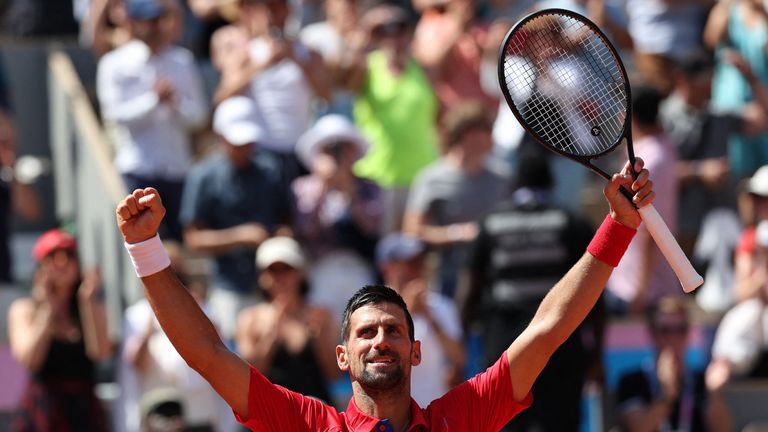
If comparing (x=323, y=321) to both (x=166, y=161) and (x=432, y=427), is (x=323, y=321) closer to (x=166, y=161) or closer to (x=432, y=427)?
(x=166, y=161)

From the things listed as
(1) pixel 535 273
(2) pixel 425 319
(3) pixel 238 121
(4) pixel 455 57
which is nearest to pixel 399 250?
(2) pixel 425 319

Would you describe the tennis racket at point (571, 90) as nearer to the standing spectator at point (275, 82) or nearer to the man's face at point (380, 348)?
the man's face at point (380, 348)

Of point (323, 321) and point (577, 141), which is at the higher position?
point (577, 141)

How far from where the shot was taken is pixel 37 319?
28.2 feet

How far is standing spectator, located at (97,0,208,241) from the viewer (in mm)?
10148

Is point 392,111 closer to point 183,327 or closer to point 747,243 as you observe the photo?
point 747,243

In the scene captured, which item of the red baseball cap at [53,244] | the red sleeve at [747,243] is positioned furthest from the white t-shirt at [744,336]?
the red baseball cap at [53,244]

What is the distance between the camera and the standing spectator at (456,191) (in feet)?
31.9

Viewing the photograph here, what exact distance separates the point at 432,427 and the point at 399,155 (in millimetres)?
5843

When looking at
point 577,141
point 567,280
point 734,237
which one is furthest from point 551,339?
point 734,237

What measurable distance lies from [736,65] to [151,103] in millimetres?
3561

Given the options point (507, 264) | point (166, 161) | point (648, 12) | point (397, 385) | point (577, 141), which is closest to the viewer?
point (397, 385)

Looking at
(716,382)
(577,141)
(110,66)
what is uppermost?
(110,66)

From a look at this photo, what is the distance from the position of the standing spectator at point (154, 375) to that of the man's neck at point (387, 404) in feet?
13.2
